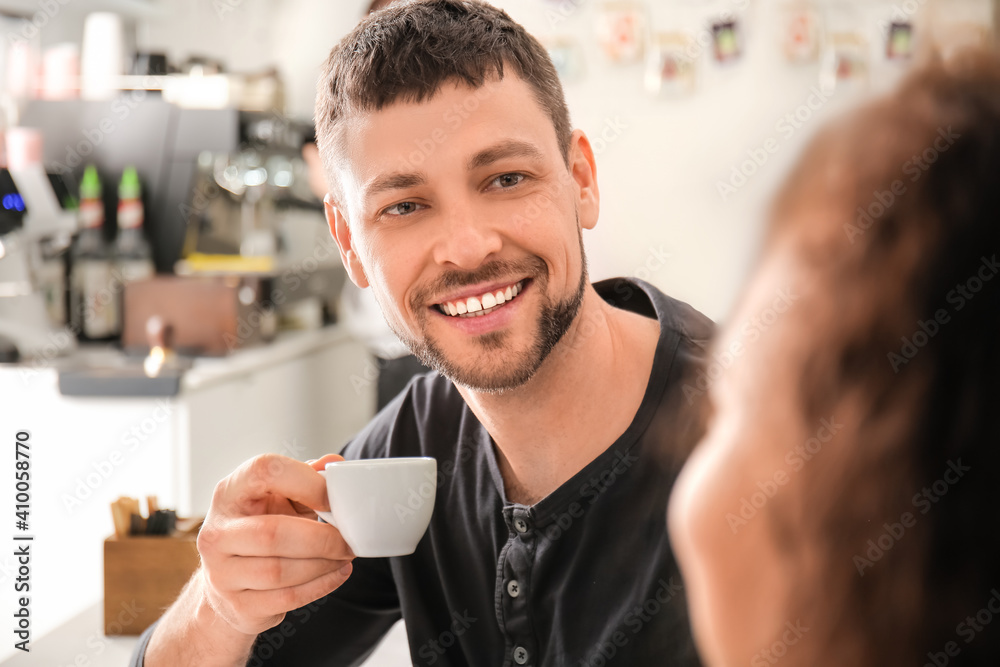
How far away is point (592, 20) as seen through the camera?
11.0 feet

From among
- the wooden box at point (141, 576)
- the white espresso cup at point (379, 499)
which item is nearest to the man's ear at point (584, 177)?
the white espresso cup at point (379, 499)

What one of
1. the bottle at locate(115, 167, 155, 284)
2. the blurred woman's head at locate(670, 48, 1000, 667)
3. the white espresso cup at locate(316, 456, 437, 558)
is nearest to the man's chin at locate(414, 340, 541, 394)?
the white espresso cup at locate(316, 456, 437, 558)

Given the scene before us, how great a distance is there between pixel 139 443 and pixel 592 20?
227 centimetres

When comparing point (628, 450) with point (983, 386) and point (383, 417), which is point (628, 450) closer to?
point (383, 417)

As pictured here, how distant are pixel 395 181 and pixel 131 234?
2259mm

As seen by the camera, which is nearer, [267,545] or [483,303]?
[267,545]

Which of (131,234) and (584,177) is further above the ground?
(584,177)

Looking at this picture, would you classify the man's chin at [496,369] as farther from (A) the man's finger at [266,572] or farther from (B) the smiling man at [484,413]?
(A) the man's finger at [266,572]

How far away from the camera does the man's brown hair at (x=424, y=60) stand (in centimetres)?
89

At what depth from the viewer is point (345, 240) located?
1.10 m

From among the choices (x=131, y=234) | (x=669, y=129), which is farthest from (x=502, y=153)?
(x=669, y=129)

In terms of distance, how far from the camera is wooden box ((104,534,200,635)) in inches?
41.6

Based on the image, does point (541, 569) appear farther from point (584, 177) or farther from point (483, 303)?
point (584, 177)

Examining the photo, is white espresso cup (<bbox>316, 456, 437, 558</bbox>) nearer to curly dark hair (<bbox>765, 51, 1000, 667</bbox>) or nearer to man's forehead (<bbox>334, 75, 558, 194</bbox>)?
man's forehead (<bbox>334, 75, 558, 194</bbox>)
